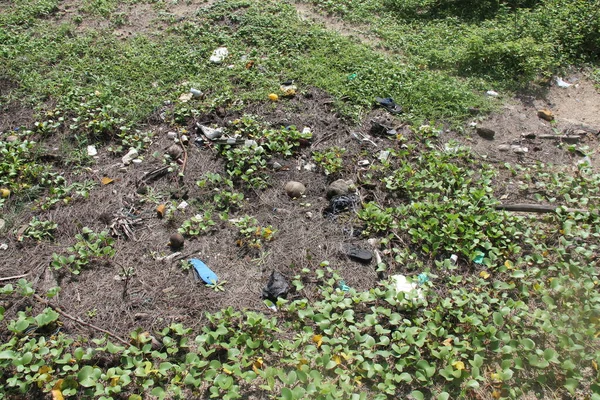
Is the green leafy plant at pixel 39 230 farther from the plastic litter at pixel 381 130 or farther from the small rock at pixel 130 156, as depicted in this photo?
the plastic litter at pixel 381 130

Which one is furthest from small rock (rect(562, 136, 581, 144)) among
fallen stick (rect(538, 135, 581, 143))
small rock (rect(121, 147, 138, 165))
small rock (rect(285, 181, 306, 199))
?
small rock (rect(121, 147, 138, 165))

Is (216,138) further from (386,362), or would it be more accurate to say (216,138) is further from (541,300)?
(541,300)

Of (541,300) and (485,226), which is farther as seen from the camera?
(485,226)

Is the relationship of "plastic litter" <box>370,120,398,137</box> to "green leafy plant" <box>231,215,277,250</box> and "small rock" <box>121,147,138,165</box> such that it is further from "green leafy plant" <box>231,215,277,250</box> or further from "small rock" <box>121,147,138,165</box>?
"small rock" <box>121,147,138,165</box>

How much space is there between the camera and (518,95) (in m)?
5.10

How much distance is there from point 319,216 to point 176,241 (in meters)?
1.08

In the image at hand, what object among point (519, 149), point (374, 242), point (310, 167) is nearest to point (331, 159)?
point (310, 167)

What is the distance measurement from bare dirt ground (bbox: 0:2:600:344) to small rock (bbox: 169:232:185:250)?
5 centimetres

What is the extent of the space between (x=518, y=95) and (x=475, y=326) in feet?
10.1

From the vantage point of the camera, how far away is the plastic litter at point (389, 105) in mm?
4758

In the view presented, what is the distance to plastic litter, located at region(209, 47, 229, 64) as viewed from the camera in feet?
17.8

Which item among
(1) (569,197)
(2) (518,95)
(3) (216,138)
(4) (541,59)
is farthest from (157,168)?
(4) (541,59)

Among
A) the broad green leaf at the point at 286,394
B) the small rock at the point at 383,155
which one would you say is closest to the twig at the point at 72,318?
the broad green leaf at the point at 286,394

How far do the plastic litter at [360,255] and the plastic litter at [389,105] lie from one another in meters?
1.80
